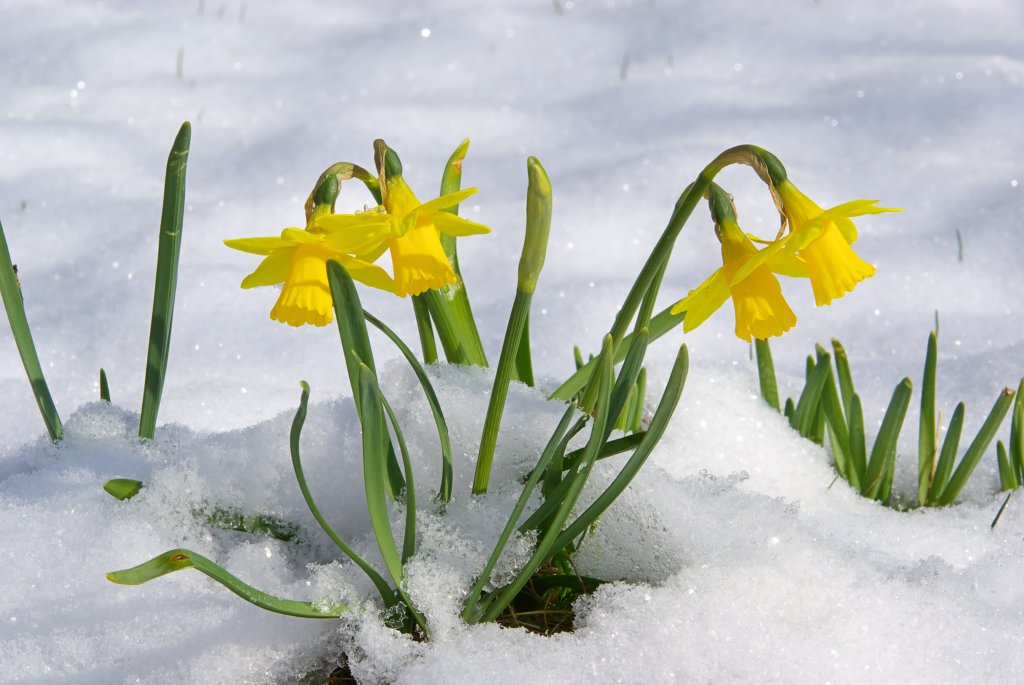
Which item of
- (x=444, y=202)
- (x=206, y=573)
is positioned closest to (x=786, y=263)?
(x=444, y=202)

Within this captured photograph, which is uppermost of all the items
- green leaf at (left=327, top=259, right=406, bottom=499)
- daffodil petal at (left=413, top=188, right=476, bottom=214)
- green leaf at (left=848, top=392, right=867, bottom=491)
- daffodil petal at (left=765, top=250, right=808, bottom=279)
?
daffodil petal at (left=413, top=188, right=476, bottom=214)

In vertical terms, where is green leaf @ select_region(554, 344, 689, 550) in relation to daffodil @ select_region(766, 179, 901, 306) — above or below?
below

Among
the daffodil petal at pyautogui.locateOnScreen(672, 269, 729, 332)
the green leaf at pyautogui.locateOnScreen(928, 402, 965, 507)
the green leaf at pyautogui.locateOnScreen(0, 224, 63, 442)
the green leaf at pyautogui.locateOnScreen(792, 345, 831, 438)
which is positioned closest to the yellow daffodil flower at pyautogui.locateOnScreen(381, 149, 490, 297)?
the daffodil petal at pyautogui.locateOnScreen(672, 269, 729, 332)

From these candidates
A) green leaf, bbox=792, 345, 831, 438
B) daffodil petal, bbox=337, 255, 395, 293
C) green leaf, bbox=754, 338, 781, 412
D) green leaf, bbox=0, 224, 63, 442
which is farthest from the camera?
green leaf, bbox=754, 338, 781, 412

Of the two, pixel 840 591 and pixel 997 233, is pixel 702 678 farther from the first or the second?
pixel 997 233

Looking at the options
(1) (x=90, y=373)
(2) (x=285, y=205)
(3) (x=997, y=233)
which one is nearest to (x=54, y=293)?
(1) (x=90, y=373)

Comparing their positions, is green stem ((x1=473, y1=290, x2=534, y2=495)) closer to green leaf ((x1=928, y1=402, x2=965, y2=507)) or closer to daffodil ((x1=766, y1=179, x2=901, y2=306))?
daffodil ((x1=766, y1=179, x2=901, y2=306))

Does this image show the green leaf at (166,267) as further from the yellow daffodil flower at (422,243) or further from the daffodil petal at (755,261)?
the daffodil petal at (755,261)
